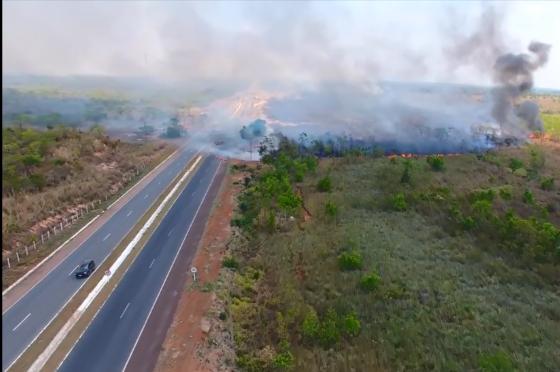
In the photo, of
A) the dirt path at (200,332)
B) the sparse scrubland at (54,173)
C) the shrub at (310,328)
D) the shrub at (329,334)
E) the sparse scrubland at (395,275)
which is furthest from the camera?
the sparse scrubland at (54,173)

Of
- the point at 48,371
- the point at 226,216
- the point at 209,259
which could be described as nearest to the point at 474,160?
the point at 226,216

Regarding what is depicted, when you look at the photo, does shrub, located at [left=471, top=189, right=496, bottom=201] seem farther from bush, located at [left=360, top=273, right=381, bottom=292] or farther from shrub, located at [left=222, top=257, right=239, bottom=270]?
shrub, located at [left=222, top=257, right=239, bottom=270]

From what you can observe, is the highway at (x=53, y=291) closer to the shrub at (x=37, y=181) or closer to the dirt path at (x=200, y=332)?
the dirt path at (x=200, y=332)

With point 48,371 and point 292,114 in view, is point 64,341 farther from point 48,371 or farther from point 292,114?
point 292,114

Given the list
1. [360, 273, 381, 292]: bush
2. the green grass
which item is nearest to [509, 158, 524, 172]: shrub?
the green grass

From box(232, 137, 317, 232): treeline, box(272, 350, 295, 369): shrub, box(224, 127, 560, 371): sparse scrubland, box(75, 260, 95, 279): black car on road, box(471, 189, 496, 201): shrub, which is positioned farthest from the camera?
box(471, 189, 496, 201): shrub

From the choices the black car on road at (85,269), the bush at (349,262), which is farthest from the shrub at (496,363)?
the black car on road at (85,269)
